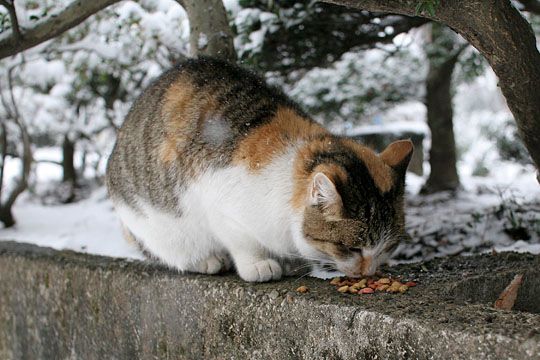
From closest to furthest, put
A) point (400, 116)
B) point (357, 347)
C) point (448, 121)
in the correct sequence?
1. point (357, 347)
2. point (448, 121)
3. point (400, 116)

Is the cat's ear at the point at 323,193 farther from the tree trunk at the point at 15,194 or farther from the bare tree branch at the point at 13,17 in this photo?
the tree trunk at the point at 15,194

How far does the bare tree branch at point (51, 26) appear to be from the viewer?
2734 mm

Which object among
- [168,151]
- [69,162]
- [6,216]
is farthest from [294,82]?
[69,162]

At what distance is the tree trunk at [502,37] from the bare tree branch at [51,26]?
1.36 meters

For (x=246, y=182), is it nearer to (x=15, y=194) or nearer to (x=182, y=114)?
(x=182, y=114)

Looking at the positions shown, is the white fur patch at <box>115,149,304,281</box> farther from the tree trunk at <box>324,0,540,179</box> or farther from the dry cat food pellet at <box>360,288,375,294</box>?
the tree trunk at <box>324,0,540,179</box>

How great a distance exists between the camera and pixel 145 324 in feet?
8.19

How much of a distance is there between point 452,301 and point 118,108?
5.97 meters

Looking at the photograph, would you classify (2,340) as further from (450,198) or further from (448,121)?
(448,121)

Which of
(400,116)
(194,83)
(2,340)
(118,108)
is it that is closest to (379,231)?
(194,83)

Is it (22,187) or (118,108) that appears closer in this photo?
(22,187)

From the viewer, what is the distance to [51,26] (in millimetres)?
2789

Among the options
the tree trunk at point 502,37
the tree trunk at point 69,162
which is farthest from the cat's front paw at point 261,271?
the tree trunk at point 69,162

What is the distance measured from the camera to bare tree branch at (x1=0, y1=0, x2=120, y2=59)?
2.73 m
